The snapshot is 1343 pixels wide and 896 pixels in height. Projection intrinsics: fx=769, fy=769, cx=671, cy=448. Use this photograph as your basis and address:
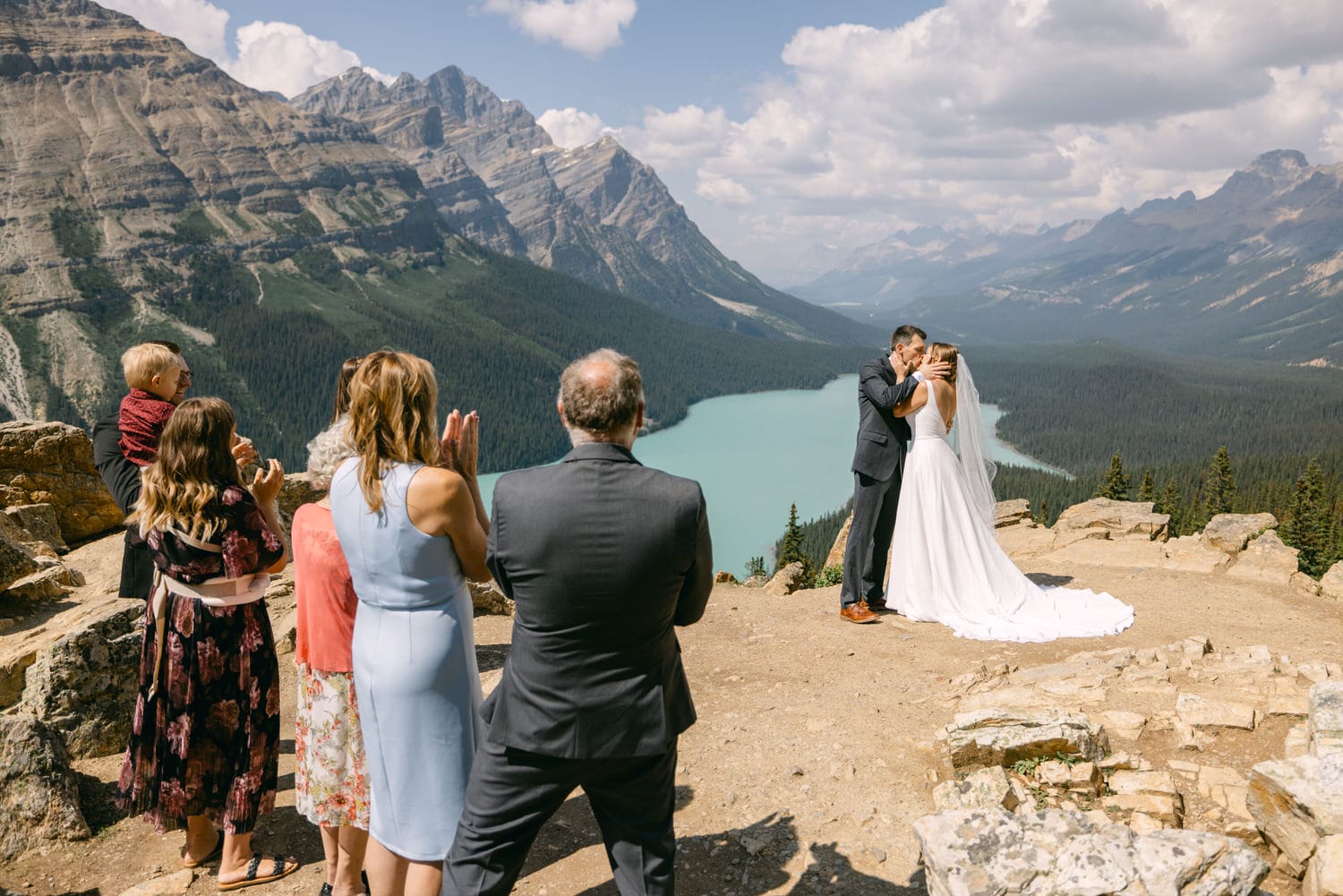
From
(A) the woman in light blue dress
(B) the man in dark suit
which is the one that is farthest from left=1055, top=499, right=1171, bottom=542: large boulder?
(A) the woman in light blue dress

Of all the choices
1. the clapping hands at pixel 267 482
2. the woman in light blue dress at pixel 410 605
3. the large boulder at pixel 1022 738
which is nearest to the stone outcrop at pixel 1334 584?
the large boulder at pixel 1022 738

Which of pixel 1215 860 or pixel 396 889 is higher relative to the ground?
pixel 1215 860

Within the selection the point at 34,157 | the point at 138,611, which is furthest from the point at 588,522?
the point at 34,157

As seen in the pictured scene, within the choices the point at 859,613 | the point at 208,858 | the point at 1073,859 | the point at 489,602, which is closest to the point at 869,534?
the point at 859,613

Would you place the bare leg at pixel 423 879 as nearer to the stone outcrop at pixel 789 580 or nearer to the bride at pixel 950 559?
the bride at pixel 950 559

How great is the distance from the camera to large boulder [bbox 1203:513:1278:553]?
1270 centimetres

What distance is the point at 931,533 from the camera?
29.7 ft

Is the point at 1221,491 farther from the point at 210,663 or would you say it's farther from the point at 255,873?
the point at 210,663

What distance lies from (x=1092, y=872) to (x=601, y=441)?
2611 millimetres

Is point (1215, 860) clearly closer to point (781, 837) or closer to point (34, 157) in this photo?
point (781, 837)

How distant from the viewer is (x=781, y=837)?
186 inches

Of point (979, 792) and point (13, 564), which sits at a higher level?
point (979, 792)

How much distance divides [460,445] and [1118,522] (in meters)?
16.4

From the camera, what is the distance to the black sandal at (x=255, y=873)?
14.7 ft
